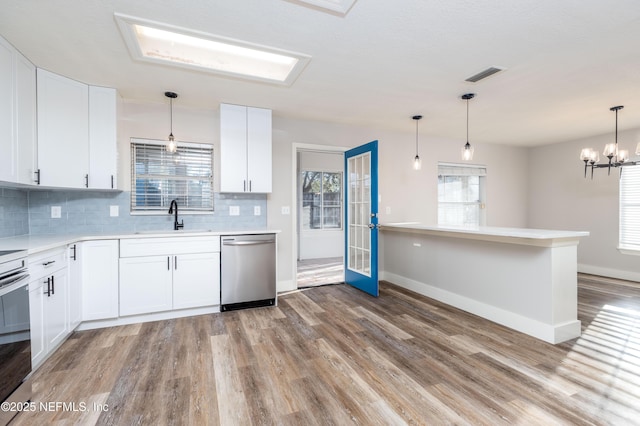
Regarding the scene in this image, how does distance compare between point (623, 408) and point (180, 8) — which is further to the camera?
point (180, 8)

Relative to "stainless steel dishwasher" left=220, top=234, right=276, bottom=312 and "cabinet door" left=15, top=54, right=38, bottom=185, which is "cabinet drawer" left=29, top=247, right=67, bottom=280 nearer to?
"cabinet door" left=15, top=54, right=38, bottom=185

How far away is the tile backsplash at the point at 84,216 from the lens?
295cm

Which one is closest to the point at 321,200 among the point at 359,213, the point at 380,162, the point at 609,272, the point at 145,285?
the point at 380,162

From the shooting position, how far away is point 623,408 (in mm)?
1762

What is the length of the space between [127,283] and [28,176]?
1.31 m

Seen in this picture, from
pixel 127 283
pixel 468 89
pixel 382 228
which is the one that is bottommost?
pixel 127 283

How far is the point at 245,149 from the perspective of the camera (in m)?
3.75

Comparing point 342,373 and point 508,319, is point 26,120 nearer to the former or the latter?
point 342,373

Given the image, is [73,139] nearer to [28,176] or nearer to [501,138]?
[28,176]

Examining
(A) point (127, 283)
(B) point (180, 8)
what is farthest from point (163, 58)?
(A) point (127, 283)

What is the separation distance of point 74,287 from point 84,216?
0.95m

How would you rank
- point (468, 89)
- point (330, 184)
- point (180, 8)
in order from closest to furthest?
point (180, 8)
point (468, 89)
point (330, 184)

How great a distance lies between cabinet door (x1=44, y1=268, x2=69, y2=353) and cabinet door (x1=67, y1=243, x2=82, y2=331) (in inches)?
3.1

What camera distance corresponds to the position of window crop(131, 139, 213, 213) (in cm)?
360
